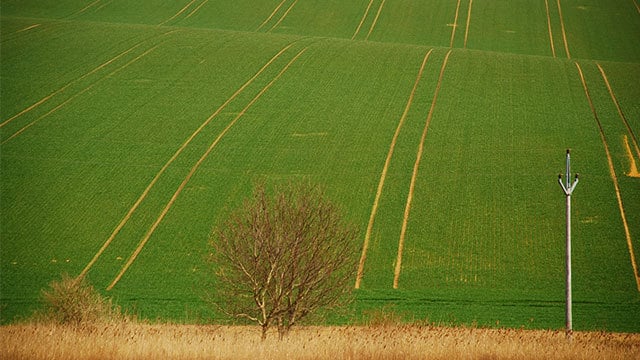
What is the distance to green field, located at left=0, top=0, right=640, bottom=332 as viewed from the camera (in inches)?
1270

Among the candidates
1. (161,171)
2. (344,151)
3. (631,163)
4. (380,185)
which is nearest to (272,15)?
(344,151)

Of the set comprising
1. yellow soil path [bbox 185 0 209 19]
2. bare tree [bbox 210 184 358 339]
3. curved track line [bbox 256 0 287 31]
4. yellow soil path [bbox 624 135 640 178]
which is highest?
bare tree [bbox 210 184 358 339]

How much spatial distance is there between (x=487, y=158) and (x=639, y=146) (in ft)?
27.0

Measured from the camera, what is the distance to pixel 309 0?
76.9 m

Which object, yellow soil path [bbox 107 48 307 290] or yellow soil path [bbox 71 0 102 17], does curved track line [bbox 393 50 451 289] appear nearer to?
yellow soil path [bbox 107 48 307 290]

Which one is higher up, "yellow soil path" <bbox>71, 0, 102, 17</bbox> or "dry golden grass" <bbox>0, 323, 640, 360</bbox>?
"dry golden grass" <bbox>0, 323, 640, 360</bbox>

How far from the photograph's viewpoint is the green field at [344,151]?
3225cm

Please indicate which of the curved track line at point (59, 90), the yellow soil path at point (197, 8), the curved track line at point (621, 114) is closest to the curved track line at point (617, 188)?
the curved track line at point (621, 114)

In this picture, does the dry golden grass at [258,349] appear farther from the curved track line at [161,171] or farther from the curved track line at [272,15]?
the curved track line at [272,15]

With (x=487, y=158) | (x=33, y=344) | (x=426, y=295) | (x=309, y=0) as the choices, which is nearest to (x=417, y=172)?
(x=487, y=158)

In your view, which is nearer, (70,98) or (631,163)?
(631,163)

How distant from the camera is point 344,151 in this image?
43.6 m

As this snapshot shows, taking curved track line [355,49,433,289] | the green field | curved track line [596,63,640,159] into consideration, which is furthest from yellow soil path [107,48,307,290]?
curved track line [596,63,640,159]

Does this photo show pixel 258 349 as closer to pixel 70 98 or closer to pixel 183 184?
pixel 183 184
